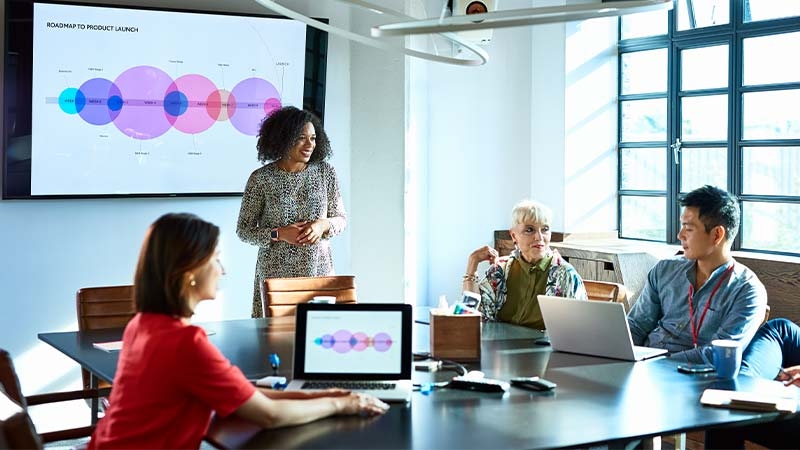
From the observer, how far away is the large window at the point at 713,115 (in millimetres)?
6410

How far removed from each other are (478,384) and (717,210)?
1542mm

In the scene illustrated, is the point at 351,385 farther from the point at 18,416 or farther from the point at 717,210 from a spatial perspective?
the point at 717,210

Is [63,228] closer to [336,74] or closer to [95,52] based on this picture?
[95,52]

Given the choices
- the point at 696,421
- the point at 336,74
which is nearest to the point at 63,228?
the point at 336,74

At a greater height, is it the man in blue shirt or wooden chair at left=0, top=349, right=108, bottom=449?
the man in blue shirt

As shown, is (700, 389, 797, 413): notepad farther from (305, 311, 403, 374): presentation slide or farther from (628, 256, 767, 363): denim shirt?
(305, 311, 403, 374): presentation slide

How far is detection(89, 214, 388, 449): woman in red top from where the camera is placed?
2.71 metres

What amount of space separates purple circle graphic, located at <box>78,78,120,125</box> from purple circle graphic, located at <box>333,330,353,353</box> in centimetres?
293

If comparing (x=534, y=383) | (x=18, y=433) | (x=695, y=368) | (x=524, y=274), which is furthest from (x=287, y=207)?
(x=18, y=433)

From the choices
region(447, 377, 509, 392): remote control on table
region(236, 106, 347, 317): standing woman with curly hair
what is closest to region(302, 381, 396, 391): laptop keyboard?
region(447, 377, 509, 392): remote control on table

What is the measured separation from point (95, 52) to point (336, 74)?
1.53m

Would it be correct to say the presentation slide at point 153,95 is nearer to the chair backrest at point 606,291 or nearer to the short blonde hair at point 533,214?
the short blonde hair at point 533,214

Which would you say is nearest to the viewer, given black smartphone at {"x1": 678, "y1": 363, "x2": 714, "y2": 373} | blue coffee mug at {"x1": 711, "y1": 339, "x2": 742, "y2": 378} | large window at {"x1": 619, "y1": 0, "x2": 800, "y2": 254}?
blue coffee mug at {"x1": 711, "y1": 339, "x2": 742, "y2": 378}

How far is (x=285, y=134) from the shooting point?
5.30m
